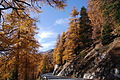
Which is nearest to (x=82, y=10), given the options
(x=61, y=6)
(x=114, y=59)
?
(x=114, y=59)

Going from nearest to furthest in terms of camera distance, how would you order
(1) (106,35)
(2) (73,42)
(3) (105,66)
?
1. (3) (105,66)
2. (1) (106,35)
3. (2) (73,42)

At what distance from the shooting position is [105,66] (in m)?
18.7

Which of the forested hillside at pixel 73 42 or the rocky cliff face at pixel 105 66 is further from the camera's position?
the rocky cliff face at pixel 105 66

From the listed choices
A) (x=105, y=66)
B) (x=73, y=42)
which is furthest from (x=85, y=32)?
(x=105, y=66)

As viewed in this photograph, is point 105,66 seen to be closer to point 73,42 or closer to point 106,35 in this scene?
point 106,35

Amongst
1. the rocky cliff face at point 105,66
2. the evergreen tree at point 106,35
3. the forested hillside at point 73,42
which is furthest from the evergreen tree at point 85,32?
the rocky cliff face at point 105,66

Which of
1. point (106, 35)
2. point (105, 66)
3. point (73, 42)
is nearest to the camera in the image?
point (105, 66)

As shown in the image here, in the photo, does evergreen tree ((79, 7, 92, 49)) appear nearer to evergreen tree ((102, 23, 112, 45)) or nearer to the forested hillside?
the forested hillside

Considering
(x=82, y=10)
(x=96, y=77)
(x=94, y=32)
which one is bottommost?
(x=96, y=77)

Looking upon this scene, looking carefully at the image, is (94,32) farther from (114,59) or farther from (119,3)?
(119,3)

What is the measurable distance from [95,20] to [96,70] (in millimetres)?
18940

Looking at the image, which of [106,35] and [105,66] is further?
[106,35]

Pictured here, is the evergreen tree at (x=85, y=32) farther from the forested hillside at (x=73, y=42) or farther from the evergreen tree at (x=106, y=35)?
the evergreen tree at (x=106, y=35)

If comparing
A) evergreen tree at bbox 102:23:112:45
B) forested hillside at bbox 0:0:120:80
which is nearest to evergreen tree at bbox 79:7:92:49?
forested hillside at bbox 0:0:120:80
